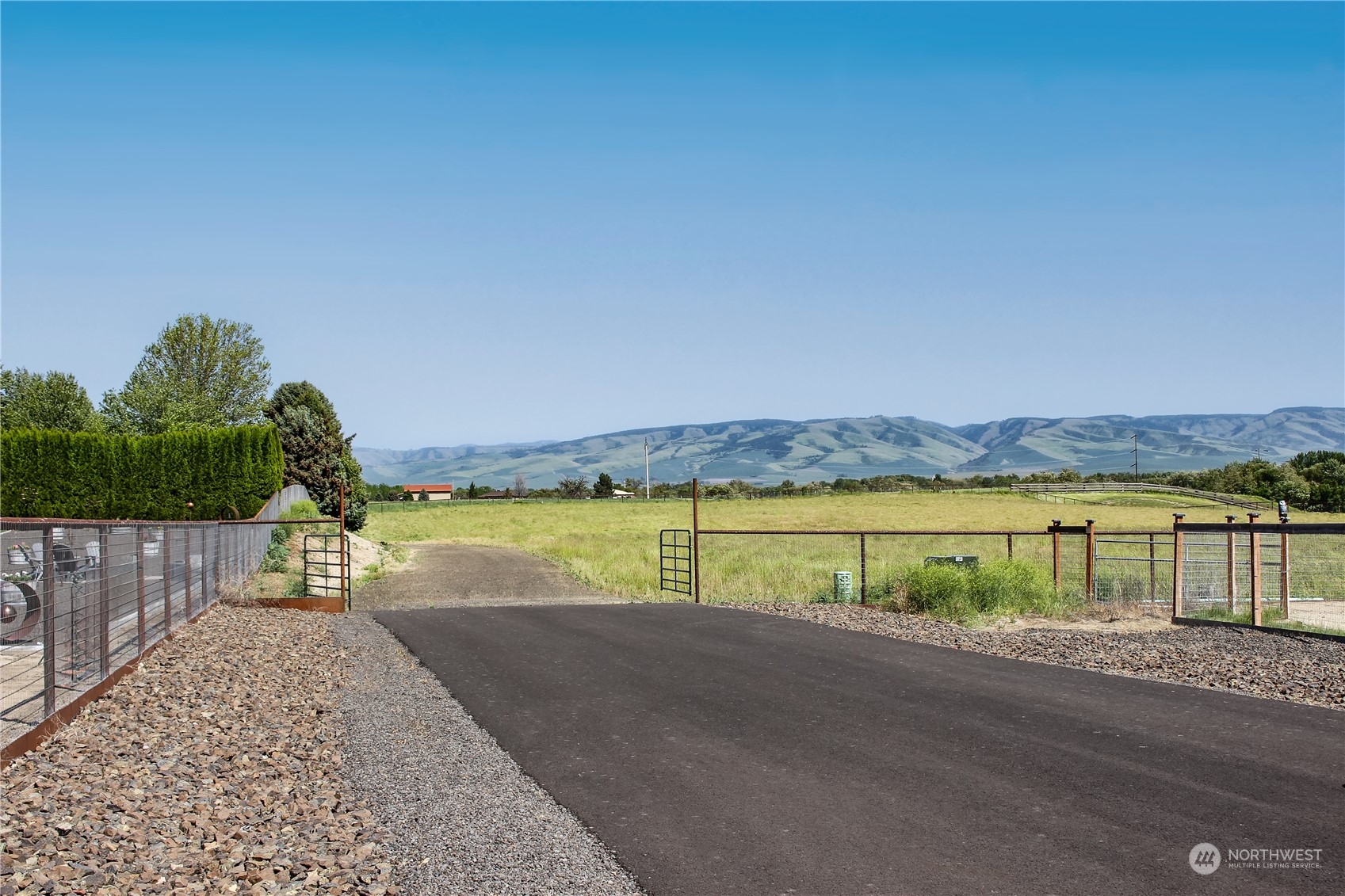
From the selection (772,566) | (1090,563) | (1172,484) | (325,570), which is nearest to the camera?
Result: (1090,563)

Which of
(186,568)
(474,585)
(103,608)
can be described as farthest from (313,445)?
(103,608)

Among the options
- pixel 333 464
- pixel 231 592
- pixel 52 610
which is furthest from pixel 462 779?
pixel 333 464

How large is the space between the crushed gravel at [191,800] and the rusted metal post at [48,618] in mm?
292

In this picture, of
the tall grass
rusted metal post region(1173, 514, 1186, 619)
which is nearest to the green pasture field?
the tall grass

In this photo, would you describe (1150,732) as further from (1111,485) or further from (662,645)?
(1111,485)

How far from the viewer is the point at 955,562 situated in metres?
20.6

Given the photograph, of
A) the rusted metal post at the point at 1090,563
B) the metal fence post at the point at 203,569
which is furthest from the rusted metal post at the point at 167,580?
the rusted metal post at the point at 1090,563

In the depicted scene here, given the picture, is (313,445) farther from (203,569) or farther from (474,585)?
(203,569)

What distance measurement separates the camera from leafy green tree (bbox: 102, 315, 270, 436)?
51.9 metres

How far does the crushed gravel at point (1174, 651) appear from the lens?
33.9 feet

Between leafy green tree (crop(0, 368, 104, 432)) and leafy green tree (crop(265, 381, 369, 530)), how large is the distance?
70.3 feet

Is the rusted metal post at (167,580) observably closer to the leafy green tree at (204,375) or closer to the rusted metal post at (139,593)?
the rusted metal post at (139,593)

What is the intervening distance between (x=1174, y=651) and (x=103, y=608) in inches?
470

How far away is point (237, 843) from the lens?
5.49 metres
